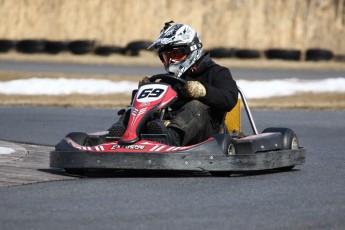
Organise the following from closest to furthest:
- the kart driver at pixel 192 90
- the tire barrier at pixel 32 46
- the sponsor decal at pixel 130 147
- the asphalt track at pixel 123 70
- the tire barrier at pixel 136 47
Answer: the sponsor decal at pixel 130 147, the kart driver at pixel 192 90, the asphalt track at pixel 123 70, the tire barrier at pixel 32 46, the tire barrier at pixel 136 47

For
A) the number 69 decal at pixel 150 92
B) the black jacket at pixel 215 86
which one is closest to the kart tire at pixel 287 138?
the black jacket at pixel 215 86

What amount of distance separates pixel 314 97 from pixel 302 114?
3812 mm

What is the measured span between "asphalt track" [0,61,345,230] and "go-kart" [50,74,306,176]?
0.38 feet

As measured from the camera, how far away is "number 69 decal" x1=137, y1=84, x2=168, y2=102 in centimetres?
839

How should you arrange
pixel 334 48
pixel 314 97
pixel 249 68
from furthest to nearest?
pixel 334 48, pixel 249 68, pixel 314 97

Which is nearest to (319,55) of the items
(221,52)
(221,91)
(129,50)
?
(221,52)

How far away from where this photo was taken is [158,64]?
3067 centimetres

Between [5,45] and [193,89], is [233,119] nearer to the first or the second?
[193,89]

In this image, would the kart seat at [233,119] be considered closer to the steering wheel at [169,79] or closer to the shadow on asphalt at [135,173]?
the shadow on asphalt at [135,173]

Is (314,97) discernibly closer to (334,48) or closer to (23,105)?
(23,105)

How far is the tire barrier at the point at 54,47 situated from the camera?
33.9 m

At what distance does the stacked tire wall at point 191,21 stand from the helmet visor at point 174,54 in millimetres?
29199

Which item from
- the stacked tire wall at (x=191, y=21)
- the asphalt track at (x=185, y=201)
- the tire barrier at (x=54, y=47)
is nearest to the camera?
the asphalt track at (x=185, y=201)

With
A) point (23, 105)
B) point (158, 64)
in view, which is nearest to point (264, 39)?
point (158, 64)
